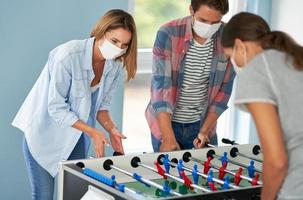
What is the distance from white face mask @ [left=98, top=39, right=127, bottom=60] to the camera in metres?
3.18

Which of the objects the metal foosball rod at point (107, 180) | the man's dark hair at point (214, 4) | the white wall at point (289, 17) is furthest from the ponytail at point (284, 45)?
the white wall at point (289, 17)

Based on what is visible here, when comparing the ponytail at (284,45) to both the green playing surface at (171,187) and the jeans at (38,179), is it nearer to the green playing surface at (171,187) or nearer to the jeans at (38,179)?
the green playing surface at (171,187)

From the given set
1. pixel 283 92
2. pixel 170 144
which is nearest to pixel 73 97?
pixel 170 144

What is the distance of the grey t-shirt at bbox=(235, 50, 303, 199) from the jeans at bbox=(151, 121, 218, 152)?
140 cm

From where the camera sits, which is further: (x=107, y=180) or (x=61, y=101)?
(x=61, y=101)

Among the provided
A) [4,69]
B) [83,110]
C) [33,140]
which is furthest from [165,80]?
[4,69]

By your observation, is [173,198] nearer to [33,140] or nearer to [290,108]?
[290,108]

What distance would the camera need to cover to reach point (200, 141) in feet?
11.2

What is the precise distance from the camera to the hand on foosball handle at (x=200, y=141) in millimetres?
3408

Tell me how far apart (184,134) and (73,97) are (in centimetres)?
A: 70

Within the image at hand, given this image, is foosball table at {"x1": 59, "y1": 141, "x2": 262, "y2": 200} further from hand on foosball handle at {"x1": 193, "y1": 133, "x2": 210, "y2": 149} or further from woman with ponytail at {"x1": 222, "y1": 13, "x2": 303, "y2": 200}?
woman with ponytail at {"x1": 222, "y1": 13, "x2": 303, "y2": 200}

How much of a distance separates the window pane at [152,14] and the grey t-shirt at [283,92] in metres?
2.45

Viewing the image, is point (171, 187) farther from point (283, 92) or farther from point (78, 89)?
point (283, 92)

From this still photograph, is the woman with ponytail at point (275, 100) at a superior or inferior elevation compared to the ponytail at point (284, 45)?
inferior
